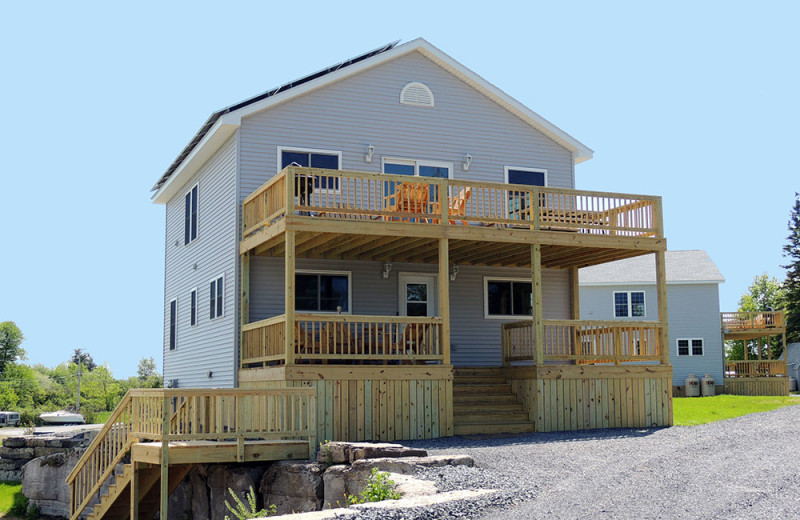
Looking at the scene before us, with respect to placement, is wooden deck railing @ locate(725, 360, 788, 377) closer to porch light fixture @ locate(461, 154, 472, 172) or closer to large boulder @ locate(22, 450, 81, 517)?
porch light fixture @ locate(461, 154, 472, 172)

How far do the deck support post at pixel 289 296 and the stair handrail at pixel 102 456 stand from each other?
305 centimetres

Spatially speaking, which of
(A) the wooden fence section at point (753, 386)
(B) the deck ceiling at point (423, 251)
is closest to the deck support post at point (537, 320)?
(B) the deck ceiling at point (423, 251)

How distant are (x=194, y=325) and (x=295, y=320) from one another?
25.6ft

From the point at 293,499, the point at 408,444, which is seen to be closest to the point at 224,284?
the point at 408,444

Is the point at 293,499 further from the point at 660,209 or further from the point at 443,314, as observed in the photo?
the point at 660,209

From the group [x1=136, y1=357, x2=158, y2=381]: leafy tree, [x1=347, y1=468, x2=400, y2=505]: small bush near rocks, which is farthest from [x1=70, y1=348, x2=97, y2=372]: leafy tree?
[x1=347, y1=468, x2=400, y2=505]: small bush near rocks

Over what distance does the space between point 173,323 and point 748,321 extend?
28759 millimetres

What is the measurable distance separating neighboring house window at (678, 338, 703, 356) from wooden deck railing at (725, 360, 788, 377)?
2194 millimetres

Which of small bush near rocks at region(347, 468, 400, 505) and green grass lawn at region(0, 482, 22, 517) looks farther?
green grass lawn at region(0, 482, 22, 517)

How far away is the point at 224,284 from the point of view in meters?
20.6

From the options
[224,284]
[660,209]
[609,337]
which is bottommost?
[609,337]

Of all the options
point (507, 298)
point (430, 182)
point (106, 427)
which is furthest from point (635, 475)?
point (507, 298)

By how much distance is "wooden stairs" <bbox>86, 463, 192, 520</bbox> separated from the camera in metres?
14.7

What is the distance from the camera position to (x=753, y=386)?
4181cm
